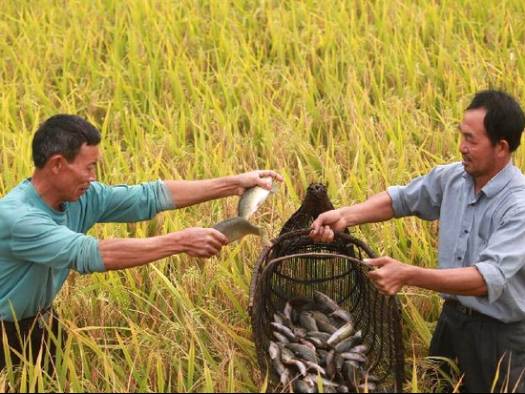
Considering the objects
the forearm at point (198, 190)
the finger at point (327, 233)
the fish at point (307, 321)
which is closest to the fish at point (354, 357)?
the fish at point (307, 321)

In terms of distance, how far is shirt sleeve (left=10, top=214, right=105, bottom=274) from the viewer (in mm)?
2986

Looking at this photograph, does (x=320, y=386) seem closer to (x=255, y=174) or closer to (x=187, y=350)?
(x=187, y=350)

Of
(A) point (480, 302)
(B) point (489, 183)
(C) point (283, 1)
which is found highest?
(C) point (283, 1)

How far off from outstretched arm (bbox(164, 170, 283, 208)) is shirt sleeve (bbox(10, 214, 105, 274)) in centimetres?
68

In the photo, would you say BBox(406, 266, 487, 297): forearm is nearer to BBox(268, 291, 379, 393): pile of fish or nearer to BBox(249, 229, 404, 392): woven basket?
BBox(249, 229, 404, 392): woven basket

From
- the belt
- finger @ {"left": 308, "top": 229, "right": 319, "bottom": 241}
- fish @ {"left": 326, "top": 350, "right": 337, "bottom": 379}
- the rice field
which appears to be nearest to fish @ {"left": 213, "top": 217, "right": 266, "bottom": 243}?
finger @ {"left": 308, "top": 229, "right": 319, "bottom": 241}

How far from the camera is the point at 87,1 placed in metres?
6.86

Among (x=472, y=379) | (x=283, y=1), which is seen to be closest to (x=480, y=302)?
(x=472, y=379)

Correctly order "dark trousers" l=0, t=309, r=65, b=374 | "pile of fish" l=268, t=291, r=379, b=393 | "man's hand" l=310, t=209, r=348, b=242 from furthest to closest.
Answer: "man's hand" l=310, t=209, r=348, b=242 → "dark trousers" l=0, t=309, r=65, b=374 → "pile of fish" l=268, t=291, r=379, b=393

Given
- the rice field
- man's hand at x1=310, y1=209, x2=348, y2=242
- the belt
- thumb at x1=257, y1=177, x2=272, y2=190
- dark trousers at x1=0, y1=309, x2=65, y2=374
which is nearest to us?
dark trousers at x1=0, y1=309, x2=65, y2=374

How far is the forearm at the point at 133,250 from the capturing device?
119 inches

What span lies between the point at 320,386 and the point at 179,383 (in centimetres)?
57

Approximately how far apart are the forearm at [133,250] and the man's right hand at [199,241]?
0.08 feet

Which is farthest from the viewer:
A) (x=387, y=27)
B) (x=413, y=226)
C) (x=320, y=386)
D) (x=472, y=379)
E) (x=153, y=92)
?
(x=387, y=27)
